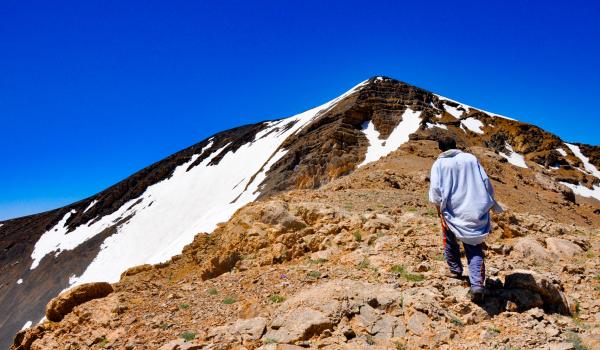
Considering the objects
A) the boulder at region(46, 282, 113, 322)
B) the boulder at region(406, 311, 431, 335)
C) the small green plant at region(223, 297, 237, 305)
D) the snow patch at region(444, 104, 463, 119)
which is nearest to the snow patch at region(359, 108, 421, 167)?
the snow patch at region(444, 104, 463, 119)

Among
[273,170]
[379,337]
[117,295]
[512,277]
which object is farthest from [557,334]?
[273,170]

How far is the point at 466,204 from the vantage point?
6.02m

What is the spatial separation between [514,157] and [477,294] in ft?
105

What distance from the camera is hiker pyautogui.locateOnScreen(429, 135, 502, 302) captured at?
591 cm

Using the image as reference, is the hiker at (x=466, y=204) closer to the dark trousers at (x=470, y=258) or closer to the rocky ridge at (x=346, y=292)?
the dark trousers at (x=470, y=258)

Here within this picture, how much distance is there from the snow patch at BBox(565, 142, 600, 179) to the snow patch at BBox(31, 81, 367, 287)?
22894 millimetres

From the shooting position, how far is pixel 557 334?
16.9 feet

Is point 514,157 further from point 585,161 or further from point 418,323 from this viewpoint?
point 418,323

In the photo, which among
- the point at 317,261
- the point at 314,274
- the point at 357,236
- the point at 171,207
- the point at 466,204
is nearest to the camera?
the point at 466,204

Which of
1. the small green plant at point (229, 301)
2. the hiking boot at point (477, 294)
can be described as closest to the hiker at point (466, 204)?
the hiking boot at point (477, 294)

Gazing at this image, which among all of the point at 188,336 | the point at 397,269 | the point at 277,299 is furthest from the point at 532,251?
the point at 188,336

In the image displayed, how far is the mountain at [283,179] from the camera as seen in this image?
1036 inches

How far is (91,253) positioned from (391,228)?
49.7 metres

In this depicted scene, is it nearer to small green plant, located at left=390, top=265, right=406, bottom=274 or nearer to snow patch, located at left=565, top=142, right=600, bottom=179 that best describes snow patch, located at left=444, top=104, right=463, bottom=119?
snow patch, located at left=565, top=142, right=600, bottom=179
